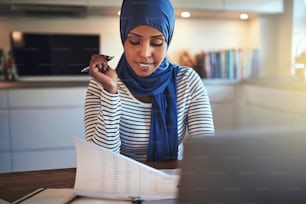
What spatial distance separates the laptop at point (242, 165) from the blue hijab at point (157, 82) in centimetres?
27

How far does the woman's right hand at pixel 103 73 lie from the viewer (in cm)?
47

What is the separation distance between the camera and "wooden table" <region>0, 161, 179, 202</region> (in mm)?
342

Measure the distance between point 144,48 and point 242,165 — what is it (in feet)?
1.12

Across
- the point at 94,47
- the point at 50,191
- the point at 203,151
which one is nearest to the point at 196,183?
the point at 203,151

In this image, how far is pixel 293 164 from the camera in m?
0.19

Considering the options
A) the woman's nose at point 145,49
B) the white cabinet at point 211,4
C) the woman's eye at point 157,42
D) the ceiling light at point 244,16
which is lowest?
the woman's nose at point 145,49

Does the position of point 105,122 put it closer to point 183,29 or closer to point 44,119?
point 44,119

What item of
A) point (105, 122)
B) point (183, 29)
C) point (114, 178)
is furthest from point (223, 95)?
point (114, 178)

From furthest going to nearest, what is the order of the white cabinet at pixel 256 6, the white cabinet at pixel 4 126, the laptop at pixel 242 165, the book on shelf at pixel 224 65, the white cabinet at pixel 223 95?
the white cabinet at pixel 256 6 < the book on shelf at pixel 224 65 < the white cabinet at pixel 223 95 < the white cabinet at pixel 4 126 < the laptop at pixel 242 165

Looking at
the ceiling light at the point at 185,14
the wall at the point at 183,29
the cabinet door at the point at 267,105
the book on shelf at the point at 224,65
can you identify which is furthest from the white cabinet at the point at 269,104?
the ceiling light at the point at 185,14

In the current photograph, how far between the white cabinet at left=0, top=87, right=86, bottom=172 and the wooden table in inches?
16.4

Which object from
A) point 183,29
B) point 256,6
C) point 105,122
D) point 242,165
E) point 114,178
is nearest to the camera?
point 242,165

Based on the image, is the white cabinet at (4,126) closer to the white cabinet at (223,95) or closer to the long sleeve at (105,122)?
the long sleeve at (105,122)

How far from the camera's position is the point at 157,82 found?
0.53 m
